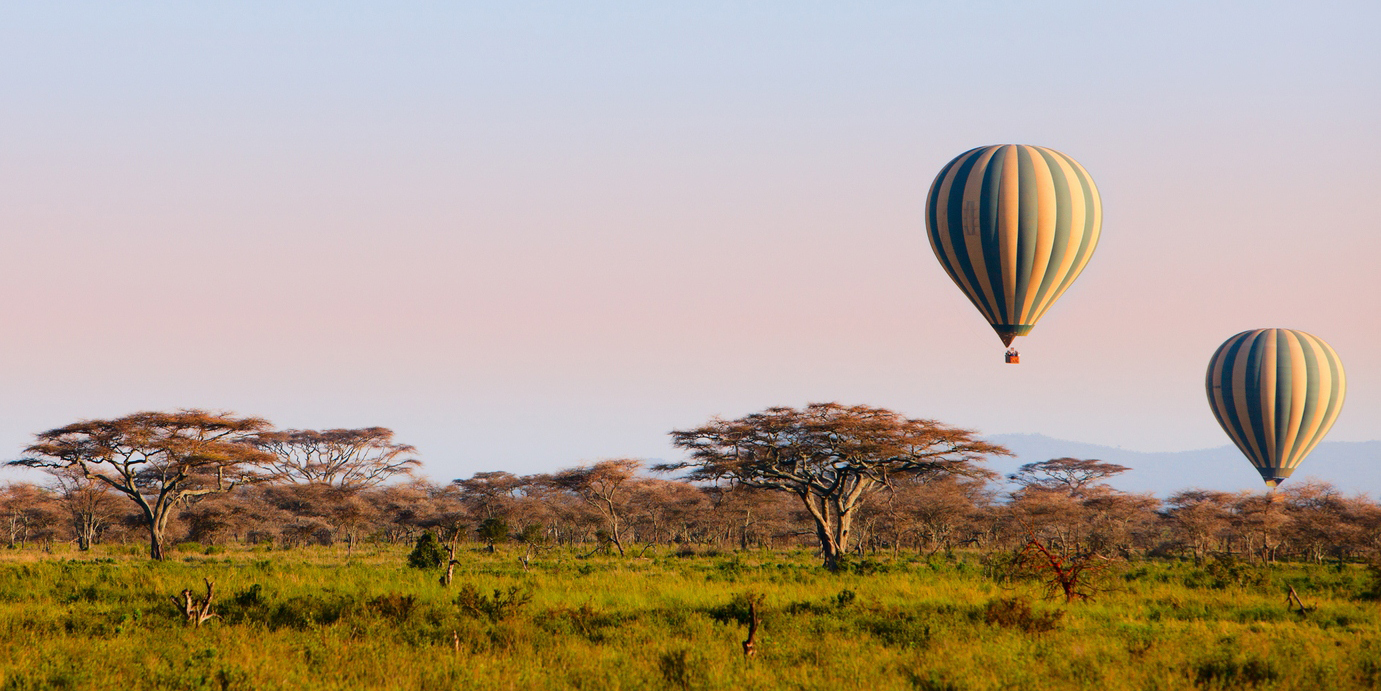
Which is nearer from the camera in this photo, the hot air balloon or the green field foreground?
the green field foreground

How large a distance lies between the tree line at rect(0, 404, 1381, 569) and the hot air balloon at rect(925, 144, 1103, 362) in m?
5.12

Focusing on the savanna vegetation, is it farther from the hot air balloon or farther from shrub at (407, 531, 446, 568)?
the hot air balloon

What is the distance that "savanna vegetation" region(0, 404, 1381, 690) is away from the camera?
13.2m

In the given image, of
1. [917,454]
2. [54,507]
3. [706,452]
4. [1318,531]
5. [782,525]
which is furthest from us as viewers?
[782,525]

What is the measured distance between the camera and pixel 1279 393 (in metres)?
45.6

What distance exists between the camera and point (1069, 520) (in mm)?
48062

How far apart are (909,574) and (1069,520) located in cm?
2539

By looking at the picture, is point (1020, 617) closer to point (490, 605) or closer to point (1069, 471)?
point (490, 605)

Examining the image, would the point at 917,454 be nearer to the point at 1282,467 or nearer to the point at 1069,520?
the point at 1069,520

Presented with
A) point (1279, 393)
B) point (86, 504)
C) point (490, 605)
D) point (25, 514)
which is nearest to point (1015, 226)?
point (490, 605)

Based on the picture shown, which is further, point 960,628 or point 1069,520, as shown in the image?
point 1069,520

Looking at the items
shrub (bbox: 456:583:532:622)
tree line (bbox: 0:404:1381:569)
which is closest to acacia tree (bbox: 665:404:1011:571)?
tree line (bbox: 0:404:1381:569)

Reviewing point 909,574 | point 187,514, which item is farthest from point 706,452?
point 187,514

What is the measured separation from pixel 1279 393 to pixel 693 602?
37998mm
